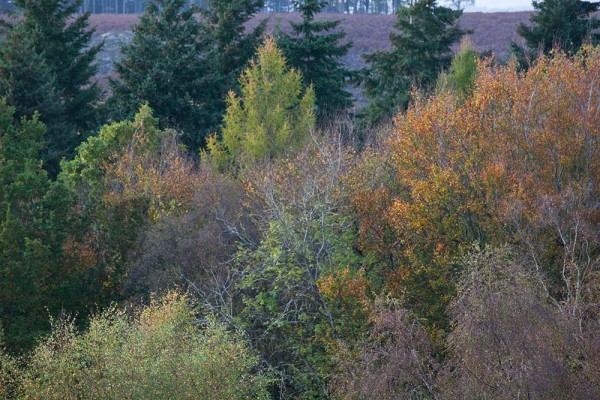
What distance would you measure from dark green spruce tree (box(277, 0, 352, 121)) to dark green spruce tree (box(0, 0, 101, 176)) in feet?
33.2

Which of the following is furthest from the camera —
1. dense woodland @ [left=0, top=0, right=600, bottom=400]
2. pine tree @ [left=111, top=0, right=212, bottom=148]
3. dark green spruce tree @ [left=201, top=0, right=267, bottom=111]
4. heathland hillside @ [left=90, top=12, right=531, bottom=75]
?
heathland hillside @ [left=90, top=12, right=531, bottom=75]

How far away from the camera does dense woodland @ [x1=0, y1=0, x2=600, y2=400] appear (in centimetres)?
1969

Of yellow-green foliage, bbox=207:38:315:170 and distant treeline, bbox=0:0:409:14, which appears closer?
yellow-green foliage, bbox=207:38:315:170

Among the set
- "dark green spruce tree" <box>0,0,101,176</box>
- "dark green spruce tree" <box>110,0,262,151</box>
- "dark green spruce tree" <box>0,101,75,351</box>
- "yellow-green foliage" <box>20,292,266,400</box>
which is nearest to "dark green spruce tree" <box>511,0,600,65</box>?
"dark green spruce tree" <box>110,0,262,151</box>

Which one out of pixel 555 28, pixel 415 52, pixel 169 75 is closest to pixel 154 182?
pixel 169 75

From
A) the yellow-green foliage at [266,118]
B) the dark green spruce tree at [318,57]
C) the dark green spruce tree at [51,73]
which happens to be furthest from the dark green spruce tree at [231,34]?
the yellow-green foliage at [266,118]

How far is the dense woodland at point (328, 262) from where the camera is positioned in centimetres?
1969

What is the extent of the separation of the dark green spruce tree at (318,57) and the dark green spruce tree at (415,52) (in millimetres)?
1875

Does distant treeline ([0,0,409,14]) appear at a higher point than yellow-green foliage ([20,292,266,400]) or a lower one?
higher

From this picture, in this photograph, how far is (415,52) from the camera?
4697cm

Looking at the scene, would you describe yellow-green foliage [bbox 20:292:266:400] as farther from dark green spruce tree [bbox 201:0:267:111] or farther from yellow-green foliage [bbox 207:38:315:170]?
dark green spruce tree [bbox 201:0:267:111]

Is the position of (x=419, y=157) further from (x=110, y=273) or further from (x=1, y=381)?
(x=1, y=381)

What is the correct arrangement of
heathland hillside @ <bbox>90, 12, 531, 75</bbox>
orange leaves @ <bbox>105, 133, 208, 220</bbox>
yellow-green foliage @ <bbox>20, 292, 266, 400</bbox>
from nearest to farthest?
yellow-green foliage @ <bbox>20, 292, 266, 400</bbox>
orange leaves @ <bbox>105, 133, 208, 220</bbox>
heathland hillside @ <bbox>90, 12, 531, 75</bbox>

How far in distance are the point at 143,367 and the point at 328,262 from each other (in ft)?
24.3
